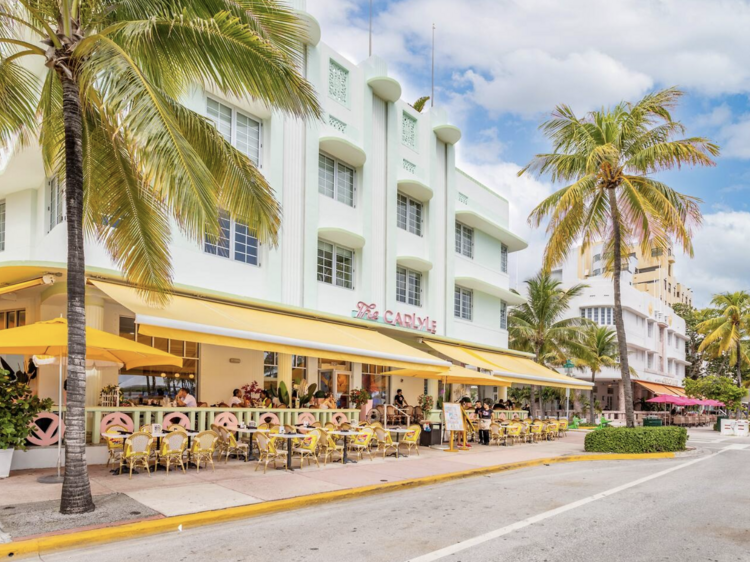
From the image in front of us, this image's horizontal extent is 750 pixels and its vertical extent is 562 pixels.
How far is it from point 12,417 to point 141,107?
6243 mm

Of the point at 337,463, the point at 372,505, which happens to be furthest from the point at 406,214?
the point at 372,505

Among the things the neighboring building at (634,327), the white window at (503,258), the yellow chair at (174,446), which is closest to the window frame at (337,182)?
the yellow chair at (174,446)

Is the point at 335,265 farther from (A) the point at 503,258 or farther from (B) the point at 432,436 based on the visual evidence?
(A) the point at 503,258

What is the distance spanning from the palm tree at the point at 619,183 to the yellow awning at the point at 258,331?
6.40 metres

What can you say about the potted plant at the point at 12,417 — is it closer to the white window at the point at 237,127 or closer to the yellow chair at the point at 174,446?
the yellow chair at the point at 174,446

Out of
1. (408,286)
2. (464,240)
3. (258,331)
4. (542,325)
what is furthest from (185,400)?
(542,325)

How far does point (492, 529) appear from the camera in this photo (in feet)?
26.5

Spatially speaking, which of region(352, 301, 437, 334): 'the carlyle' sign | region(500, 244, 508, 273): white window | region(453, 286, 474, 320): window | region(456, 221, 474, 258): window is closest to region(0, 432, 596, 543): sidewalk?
region(352, 301, 437, 334): 'the carlyle' sign

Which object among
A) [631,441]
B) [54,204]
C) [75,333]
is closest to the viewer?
[75,333]

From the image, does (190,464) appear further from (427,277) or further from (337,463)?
(427,277)

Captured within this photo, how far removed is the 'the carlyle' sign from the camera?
67.6ft

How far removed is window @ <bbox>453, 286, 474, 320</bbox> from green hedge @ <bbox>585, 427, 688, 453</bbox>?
930cm

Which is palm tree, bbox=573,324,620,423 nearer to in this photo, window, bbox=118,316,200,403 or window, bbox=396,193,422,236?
window, bbox=396,193,422,236

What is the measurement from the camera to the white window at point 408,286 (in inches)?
933
